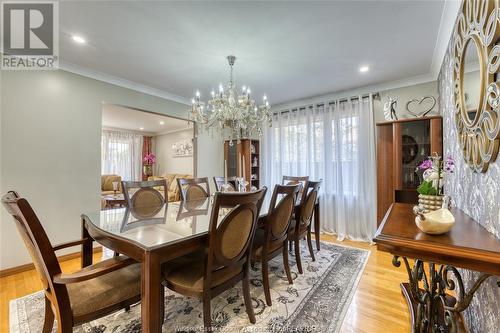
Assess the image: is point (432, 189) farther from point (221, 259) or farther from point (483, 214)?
point (221, 259)

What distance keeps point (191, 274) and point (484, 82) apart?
1973mm

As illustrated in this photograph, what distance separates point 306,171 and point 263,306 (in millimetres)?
2657

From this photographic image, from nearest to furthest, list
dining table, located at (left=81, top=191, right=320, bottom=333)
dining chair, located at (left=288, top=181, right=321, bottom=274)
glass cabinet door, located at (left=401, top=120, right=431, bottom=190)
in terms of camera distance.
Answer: dining table, located at (left=81, top=191, right=320, bottom=333) < dining chair, located at (left=288, top=181, right=321, bottom=274) < glass cabinet door, located at (left=401, top=120, right=431, bottom=190)

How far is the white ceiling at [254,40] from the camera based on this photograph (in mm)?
1778

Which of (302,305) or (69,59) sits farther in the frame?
(69,59)

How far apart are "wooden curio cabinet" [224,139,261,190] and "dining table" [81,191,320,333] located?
2.55 m

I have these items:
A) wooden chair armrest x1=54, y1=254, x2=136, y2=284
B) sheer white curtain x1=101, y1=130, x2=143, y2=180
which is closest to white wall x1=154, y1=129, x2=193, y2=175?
sheer white curtain x1=101, y1=130, x2=143, y2=180

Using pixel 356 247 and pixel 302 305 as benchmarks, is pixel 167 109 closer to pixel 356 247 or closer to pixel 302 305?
pixel 302 305

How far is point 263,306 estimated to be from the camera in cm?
181

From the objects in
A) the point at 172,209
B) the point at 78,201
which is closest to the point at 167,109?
the point at 78,201

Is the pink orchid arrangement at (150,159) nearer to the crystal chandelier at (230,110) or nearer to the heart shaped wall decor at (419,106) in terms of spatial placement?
the crystal chandelier at (230,110)

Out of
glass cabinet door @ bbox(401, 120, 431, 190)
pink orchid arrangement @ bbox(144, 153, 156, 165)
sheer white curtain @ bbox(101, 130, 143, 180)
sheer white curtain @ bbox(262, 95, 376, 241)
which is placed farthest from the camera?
pink orchid arrangement @ bbox(144, 153, 156, 165)

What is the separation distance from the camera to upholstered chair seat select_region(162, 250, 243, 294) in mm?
1359

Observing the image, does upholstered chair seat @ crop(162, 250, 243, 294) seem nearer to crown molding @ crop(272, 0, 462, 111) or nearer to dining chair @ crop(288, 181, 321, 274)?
dining chair @ crop(288, 181, 321, 274)
